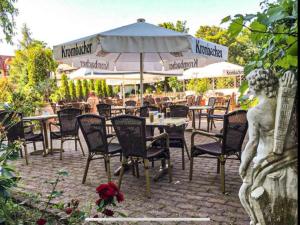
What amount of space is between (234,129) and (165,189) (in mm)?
1138

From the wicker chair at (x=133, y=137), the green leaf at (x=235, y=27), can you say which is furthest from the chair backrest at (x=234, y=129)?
the green leaf at (x=235, y=27)

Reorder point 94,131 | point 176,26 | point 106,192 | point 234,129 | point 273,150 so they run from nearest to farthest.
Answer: point 273,150, point 106,192, point 234,129, point 94,131, point 176,26

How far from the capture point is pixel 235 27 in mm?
1353

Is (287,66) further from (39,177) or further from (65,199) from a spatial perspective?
(39,177)

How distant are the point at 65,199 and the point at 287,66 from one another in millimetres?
2846

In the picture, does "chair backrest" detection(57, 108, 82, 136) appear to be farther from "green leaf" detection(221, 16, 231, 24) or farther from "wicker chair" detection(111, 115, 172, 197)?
"green leaf" detection(221, 16, 231, 24)

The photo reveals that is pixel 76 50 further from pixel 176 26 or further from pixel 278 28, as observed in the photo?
pixel 176 26

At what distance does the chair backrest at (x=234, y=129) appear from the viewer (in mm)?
3230

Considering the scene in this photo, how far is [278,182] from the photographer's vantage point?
1.54m

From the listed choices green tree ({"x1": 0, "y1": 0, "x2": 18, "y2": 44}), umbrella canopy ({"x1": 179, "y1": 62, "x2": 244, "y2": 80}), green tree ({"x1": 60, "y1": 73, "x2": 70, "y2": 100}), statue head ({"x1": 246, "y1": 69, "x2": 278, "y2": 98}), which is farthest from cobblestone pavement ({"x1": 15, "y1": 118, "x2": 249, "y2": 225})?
green tree ({"x1": 60, "y1": 73, "x2": 70, "y2": 100})

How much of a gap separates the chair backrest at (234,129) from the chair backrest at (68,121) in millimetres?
3074

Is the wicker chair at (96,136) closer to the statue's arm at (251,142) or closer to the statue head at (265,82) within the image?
the statue's arm at (251,142)

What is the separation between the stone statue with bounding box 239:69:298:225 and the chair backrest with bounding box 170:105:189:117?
12.6ft

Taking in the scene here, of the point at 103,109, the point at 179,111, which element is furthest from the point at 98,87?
the point at 179,111
